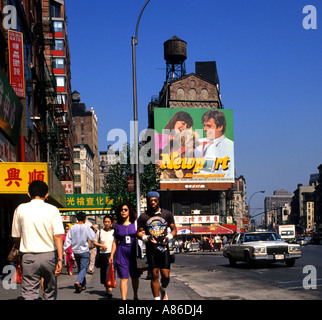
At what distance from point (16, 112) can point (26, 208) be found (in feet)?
56.5

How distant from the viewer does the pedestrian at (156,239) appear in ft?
30.6

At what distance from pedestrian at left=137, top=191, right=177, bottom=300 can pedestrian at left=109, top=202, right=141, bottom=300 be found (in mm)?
756

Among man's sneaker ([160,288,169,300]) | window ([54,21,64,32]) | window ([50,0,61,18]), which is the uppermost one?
window ([50,0,61,18])

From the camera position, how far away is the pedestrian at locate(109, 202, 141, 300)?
10133 millimetres

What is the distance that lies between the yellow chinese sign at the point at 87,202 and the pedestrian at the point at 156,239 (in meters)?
42.4

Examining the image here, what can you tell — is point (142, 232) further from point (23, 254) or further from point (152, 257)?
point (23, 254)

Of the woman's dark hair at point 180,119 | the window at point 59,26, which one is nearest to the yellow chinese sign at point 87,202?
the woman's dark hair at point 180,119

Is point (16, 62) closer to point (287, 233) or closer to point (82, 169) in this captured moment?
point (287, 233)

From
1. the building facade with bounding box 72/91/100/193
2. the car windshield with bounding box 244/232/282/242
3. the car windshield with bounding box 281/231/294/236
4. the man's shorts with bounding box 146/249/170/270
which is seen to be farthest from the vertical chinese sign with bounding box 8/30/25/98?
the building facade with bounding box 72/91/100/193

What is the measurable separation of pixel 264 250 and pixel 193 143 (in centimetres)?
6685

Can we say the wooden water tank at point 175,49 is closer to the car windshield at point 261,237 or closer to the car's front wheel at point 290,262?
the car windshield at point 261,237

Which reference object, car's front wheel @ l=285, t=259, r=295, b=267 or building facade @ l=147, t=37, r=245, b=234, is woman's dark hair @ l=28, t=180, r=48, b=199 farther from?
building facade @ l=147, t=37, r=245, b=234

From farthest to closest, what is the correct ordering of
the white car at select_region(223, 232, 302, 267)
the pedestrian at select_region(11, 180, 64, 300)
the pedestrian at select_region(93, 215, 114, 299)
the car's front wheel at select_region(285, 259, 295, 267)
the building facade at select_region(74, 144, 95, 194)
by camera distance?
1. the building facade at select_region(74, 144, 95, 194)
2. the car's front wheel at select_region(285, 259, 295, 267)
3. the white car at select_region(223, 232, 302, 267)
4. the pedestrian at select_region(93, 215, 114, 299)
5. the pedestrian at select_region(11, 180, 64, 300)

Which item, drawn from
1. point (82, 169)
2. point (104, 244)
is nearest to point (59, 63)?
point (82, 169)
